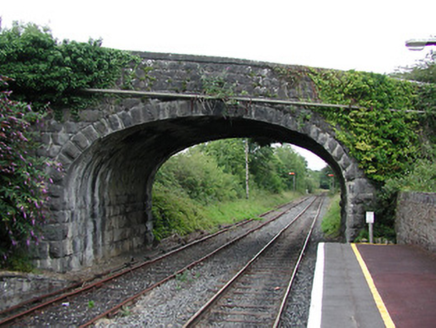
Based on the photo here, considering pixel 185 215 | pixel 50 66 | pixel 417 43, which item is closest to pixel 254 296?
pixel 417 43

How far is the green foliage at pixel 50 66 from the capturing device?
9828 millimetres

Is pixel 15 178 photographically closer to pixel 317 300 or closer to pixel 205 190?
pixel 317 300

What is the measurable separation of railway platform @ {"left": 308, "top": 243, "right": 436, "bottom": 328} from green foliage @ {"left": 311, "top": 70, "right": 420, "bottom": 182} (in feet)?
11.5

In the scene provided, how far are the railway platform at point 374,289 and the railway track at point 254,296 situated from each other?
46.4 inches

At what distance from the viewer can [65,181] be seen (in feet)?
34.6

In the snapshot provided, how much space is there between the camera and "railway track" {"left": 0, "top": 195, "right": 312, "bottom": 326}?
24.3ft

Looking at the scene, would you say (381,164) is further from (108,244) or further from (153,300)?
(108,244)

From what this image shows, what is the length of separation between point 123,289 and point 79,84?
16.2 feet

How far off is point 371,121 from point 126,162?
7.43 metres

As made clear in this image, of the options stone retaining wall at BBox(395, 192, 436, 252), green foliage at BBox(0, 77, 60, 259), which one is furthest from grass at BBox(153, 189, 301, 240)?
stone retaining wall at BBox(395, 192, 436, 252)

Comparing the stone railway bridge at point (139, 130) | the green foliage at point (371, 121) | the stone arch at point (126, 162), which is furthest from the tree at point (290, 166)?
the stone railway bridge at point (139, 130)

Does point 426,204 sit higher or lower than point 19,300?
higher

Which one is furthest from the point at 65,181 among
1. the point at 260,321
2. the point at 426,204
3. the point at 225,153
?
the point at 225,153

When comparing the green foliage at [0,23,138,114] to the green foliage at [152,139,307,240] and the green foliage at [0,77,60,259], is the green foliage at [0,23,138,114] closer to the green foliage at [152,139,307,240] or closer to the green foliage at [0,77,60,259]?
the green foliage at [0,77,60,259]
